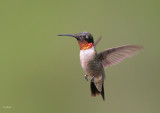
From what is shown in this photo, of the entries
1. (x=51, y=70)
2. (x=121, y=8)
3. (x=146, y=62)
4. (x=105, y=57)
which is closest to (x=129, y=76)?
(x=146, y=62)

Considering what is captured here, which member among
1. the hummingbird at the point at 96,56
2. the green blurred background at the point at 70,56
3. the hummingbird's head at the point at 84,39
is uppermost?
the hummingbird's head at the point at 84,39

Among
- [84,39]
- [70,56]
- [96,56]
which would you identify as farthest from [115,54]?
[70,56]

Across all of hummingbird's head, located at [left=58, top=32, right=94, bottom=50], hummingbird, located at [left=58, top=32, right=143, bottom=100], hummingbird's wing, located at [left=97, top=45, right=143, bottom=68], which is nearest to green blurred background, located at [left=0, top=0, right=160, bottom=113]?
hummingbird, located at [left=58, top=32, right=143, bottom=100]

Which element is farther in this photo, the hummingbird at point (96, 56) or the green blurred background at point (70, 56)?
the green blurred background at point (70, 56)

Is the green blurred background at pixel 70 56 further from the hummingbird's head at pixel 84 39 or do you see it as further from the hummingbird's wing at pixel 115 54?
the hummingbird's head at pixel 84 39

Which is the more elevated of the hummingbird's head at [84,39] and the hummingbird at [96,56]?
the hummingbird's head at [84,39]

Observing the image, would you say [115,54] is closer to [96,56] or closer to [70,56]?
[96,56]

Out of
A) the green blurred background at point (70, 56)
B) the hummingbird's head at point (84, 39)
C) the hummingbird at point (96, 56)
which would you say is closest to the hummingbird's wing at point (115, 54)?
the hummingbird at point (96, 56)

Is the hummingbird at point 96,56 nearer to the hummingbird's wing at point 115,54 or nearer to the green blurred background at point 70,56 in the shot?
the hummingbird's wing at point 115,54
